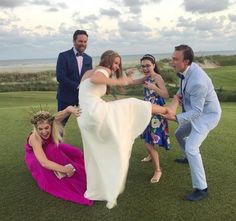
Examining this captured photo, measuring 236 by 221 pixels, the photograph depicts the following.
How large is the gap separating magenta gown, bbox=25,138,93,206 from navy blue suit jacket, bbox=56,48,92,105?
53.2 inches

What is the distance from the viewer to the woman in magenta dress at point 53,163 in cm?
623

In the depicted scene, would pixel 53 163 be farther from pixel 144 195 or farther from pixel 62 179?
pixel 144 195

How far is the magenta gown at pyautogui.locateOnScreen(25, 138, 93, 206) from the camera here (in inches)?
243

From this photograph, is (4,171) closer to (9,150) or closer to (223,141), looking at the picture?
(9,150)

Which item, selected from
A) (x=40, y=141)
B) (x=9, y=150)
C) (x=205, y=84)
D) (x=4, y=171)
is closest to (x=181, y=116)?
(x=205, y=84)

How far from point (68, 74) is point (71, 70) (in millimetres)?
118

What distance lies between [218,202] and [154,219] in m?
1.04

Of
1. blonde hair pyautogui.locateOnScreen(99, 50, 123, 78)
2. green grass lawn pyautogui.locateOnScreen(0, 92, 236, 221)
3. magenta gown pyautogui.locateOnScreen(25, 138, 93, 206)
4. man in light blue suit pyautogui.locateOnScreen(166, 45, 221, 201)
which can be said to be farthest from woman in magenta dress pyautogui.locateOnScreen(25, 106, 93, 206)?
man in light blue suit pyautogui.locateOnScreen(166, 45, 221, 201)

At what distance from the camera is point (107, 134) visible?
539cm

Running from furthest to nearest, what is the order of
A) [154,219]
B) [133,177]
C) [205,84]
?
[133,177], [205,84], [154,219]

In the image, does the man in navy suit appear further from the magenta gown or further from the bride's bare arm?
the bride's bare arm

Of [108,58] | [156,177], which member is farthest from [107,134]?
[156,177]

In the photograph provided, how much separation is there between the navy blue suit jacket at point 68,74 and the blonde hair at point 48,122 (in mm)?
1350

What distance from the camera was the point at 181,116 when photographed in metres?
5.87
